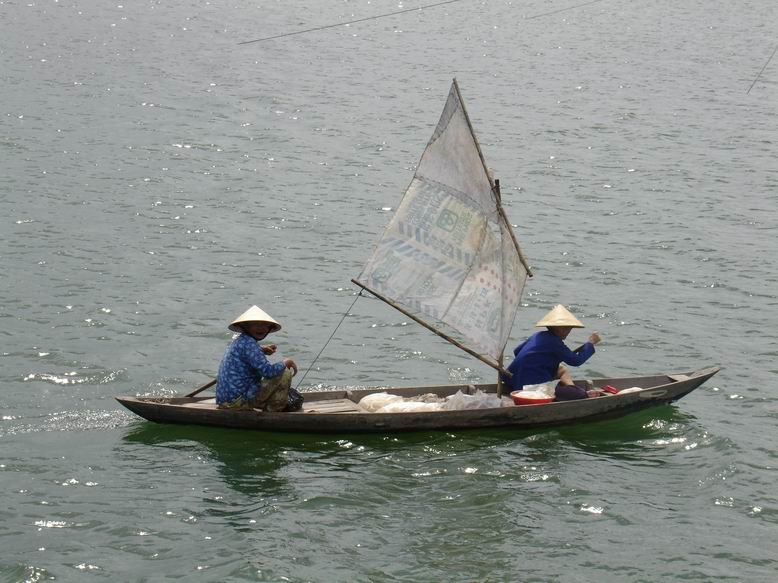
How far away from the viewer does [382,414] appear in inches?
573

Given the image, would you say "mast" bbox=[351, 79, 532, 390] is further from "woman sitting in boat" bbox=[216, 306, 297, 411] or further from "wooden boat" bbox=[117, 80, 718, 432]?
"woman sitting in boat" bbox=[216, 306, 297, 411]

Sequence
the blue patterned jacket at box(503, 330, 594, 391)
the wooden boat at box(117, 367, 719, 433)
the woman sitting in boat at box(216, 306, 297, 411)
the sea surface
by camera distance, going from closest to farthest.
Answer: the sea surface
the woman sitting in boat at box(216, 306, 297, 411)
the wooden boat at box(117, 367, 719, 433)
the blue patterned jacket at box(503, 330, 594, 391)

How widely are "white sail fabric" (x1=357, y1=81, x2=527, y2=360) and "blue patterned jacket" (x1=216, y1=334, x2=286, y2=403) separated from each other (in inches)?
68.8

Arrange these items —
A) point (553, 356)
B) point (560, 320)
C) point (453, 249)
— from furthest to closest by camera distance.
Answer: point (453, 249), point (553, 356), point (560, 320)

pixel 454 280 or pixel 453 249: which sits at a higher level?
pixel 453 249

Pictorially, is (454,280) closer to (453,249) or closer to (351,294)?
(453,249)

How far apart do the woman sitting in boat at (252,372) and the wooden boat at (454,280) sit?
0.28 metres

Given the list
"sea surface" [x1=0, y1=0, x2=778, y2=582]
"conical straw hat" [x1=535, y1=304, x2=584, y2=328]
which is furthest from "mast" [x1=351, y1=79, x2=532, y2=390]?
"sea surface" [x1=0, y1=0, x2=778, y2=582]

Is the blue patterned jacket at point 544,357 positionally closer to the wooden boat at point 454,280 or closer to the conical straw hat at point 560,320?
the conical straw hat at point 560,320

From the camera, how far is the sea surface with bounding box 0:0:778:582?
12.7m

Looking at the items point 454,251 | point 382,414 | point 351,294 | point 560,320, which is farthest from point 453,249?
point 351,294

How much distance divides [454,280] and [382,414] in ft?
7.09

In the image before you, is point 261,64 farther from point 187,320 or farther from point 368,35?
point 187,320

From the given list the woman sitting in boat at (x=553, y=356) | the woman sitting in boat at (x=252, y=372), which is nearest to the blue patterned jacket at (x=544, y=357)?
the woman sitting in boat at (x=553, y=356)
